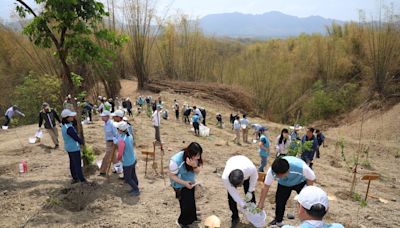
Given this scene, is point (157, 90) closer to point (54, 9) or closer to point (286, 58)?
point (286, 58)

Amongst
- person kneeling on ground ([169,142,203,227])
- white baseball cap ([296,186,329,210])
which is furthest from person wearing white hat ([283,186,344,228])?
person kneeling on ground ([169,142,203,227])

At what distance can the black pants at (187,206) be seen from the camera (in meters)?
4.09

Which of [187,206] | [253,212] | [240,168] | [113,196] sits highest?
[240,168]

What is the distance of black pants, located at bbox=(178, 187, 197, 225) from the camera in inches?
161

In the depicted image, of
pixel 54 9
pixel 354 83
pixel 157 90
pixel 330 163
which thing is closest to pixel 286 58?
pixel 354 83

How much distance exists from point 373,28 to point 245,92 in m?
7.77

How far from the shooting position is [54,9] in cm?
518

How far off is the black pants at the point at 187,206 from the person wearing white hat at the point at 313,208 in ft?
6.02

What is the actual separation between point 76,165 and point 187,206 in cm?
218

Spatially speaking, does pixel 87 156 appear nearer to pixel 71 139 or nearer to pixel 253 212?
pixel 71 139

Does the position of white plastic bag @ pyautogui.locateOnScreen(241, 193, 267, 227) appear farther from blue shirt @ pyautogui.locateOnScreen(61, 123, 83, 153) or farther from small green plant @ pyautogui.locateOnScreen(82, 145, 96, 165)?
small green plant @ pyautogui.locateOnScreen(82, 145, 96, 165)

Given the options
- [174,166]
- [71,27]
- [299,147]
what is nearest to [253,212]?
[174,166]

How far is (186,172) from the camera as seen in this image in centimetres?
394

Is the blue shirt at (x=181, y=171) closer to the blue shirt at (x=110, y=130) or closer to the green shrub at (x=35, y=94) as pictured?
the blue shirt at (x=110, y=130)
